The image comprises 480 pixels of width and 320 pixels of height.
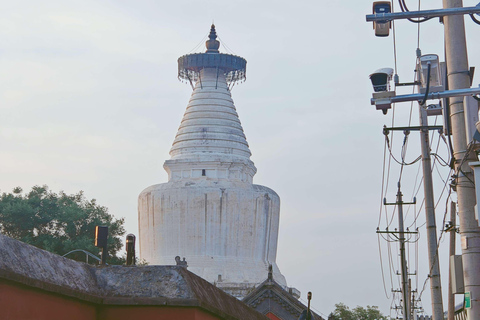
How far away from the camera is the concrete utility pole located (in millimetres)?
→ 12828

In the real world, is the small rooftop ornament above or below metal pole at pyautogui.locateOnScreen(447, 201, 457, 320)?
above

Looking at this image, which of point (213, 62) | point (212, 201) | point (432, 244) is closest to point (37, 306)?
point (432, 244)

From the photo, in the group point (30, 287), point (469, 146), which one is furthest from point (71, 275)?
point (469, 146)

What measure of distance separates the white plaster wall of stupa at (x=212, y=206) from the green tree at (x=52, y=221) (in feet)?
44.0

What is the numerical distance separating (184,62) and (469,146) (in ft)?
169

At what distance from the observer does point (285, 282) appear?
193ft

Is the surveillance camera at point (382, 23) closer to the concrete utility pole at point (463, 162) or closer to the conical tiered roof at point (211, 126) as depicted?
the concrete utility pole at point (463, 162)

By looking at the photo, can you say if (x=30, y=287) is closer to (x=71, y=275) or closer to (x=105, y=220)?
(x=71, y=275)

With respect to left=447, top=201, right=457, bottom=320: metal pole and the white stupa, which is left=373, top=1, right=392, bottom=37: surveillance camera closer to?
left=447, top=201, right=457, bottom=320: metal pole

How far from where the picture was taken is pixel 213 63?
63344mm

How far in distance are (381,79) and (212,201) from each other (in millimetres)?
46090

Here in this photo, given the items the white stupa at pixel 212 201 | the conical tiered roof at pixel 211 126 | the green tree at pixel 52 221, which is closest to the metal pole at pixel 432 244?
the green tree at pixel 52 221

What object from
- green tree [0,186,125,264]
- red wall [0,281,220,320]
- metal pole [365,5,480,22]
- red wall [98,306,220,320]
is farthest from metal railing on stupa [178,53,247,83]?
red wall [98,306,220,320]

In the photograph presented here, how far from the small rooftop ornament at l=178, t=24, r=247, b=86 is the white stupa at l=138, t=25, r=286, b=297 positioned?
75 mm
